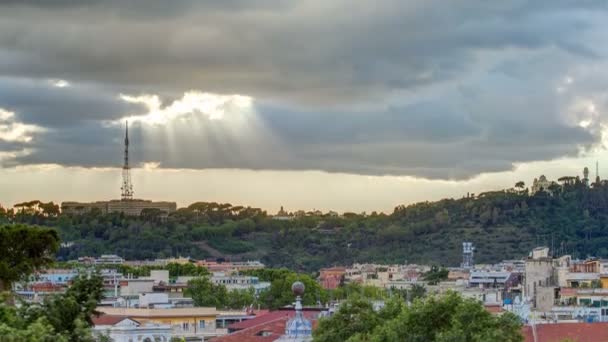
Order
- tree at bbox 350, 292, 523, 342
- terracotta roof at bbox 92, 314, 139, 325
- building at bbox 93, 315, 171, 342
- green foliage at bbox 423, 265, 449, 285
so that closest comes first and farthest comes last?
tree at bbox 350, 292, 523, 342 → building at bbox 93, 315, 171, 342 → terracotta roof at bbox 92, 314, 139, 325 → green foliage at bbox 423, 265, 449, 285

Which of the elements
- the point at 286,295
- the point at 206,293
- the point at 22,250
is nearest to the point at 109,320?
the point at 22,250

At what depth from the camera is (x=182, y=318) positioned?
10719 cm

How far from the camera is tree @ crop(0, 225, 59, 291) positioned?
54.7m

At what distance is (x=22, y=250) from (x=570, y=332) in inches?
1228

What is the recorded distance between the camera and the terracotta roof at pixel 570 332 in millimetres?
78188

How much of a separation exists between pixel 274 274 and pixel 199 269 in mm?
8779

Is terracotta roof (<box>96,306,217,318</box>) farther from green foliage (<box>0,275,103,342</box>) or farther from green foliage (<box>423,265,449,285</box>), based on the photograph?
green foliage (<box>423,265,449,285</box>)

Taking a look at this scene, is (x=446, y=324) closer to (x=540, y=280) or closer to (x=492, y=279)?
(x=540, y=280)

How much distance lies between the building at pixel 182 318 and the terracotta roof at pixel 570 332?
81.9 feet

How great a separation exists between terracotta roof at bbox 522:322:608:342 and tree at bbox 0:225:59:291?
2716cm

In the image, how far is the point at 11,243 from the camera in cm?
5575

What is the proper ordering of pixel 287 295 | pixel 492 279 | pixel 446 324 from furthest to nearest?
pixel 492 279 < pixel 287 295 < pixel 446 324

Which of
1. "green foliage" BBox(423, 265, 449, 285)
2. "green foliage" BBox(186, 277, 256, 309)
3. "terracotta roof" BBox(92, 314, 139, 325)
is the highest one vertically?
"green foliage" BBox(423, 265, 449, 285)

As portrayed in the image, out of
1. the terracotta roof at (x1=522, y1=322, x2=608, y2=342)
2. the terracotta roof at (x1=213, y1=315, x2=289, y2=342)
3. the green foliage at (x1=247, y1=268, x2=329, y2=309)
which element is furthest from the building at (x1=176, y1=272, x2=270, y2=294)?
the terracotta roof at (x1=522, y1=322, x2=608, y2=342)
